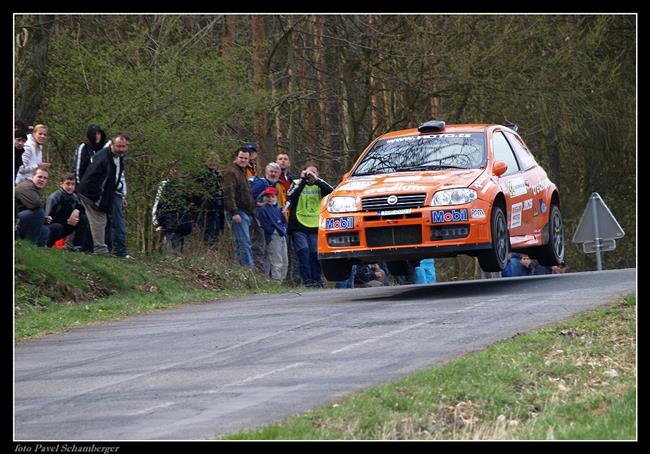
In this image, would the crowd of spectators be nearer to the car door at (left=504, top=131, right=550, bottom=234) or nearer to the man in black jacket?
the man in black jacket

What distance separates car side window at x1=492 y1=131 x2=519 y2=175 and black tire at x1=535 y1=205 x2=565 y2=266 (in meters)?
1.38

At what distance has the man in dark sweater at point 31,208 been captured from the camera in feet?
61.4

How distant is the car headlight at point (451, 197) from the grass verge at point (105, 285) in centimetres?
395

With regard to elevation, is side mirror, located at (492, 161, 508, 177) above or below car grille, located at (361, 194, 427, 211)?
above

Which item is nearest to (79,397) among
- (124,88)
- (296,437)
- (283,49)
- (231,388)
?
(231,388)

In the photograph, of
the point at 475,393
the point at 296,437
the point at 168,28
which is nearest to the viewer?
the point at 296,437

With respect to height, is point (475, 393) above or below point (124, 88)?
below

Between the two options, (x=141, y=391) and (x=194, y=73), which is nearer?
(x=141, y=391)

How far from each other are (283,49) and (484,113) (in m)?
5.04

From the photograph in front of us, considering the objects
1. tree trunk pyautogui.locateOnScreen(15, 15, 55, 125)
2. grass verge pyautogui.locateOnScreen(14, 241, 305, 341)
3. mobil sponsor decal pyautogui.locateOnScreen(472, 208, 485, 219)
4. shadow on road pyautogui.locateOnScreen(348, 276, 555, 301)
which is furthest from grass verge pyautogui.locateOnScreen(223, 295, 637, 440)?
tree trunk pyautogui.locateOnScreen(15, 15, 55, 125)

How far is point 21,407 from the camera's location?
10680 millimetres

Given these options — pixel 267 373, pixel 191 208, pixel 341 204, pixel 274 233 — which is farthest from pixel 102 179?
pixel 267 373

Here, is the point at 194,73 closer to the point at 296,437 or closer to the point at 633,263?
the point at 296,437

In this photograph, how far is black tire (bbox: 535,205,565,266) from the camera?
1903 cm
